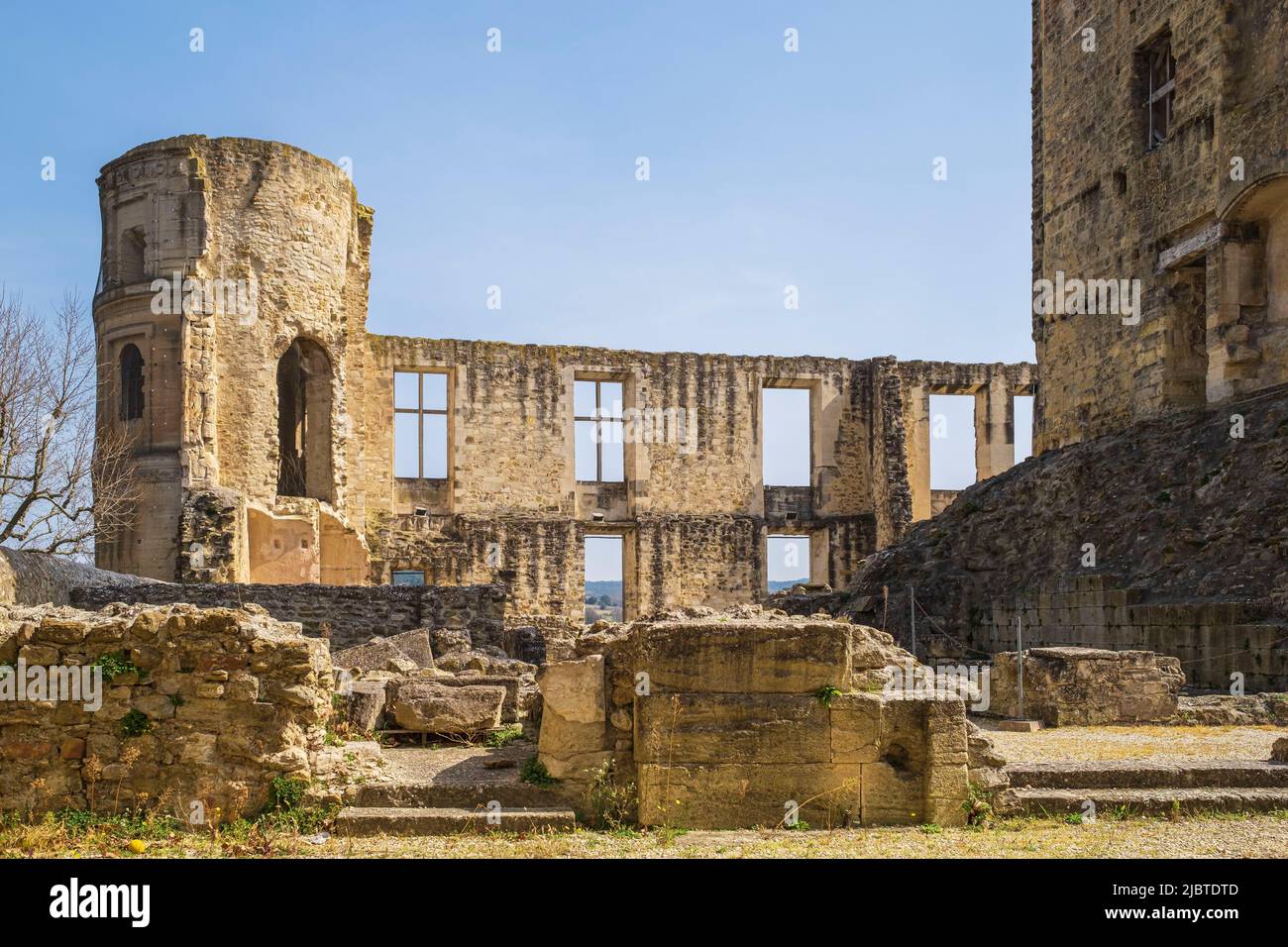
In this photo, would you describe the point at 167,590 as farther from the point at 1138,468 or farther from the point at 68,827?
the point at 1138,468

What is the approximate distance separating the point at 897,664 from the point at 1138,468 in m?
11.0

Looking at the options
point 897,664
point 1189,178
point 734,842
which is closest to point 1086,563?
point 1189,178

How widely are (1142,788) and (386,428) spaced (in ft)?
67.2

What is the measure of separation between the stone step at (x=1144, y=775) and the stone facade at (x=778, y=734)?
3.63 feet

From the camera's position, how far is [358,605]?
17281 mm

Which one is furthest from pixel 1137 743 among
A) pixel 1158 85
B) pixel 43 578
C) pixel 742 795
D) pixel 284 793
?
pixel 1158 85

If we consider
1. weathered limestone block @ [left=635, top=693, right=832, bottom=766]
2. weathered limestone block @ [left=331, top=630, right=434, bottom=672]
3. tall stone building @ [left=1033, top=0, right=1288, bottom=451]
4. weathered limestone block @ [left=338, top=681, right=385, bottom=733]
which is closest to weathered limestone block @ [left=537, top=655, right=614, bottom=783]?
weathered limestone block @ [left=635, top=693, right=832, bottom=766]

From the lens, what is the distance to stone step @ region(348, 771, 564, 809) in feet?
23.5

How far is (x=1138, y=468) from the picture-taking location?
1759 cm

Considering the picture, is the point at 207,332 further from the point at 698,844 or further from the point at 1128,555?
the point at 698,844

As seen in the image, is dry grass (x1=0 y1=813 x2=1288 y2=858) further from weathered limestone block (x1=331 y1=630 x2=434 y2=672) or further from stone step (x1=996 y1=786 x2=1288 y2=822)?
weathered limestone block (x1=331 y1=630 x2=434 y2=672)

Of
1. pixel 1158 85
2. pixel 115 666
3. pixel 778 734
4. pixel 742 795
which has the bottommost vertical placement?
pixel 742 795

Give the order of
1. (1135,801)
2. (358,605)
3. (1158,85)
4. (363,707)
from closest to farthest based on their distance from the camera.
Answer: (1135,801)
(363,707)
(358,605)
(1158,85)

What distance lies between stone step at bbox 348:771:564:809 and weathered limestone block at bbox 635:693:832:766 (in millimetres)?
723
